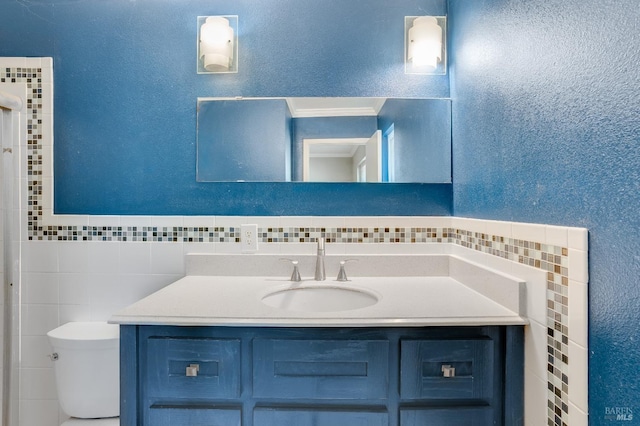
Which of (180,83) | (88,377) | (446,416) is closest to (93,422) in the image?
(88,377)

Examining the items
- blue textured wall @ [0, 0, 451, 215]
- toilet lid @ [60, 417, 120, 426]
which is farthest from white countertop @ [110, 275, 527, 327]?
toilet lid @ [60, 417, 120, 426]

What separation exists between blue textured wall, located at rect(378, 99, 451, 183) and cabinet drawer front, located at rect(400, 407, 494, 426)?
93 cm

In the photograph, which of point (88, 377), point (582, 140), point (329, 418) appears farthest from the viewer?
point (88, 377)

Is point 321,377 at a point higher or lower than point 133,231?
lower

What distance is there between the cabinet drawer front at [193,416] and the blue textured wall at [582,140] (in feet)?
3.03

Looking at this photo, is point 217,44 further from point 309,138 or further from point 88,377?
point 88,377

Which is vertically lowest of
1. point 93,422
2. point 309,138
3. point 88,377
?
point 93,422

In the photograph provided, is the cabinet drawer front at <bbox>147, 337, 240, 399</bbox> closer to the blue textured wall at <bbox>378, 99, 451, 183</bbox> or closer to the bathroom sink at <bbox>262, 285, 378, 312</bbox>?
the bathroom sink at <bbox>262, 285, 378, 312</bbox>

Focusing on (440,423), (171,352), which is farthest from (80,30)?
(440,423)

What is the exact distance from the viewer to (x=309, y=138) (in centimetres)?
160

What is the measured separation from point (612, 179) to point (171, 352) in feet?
3.96

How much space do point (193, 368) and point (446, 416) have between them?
76 centimetres

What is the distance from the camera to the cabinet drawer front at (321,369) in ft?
3.32

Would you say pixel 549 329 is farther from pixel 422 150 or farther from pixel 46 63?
pixel 46 63
